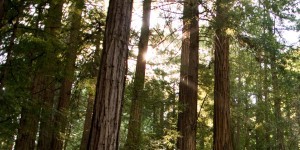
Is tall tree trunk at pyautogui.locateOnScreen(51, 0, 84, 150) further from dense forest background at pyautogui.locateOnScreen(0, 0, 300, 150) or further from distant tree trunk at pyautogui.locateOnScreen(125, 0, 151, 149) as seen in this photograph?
distant tree trunk at pyautogui.locateOnScreen(125, 0, 151, 149)

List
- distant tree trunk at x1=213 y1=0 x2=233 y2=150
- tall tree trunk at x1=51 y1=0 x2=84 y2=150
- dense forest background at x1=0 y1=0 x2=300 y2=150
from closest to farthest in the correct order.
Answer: dense forest background at x1=0 y1=0 x2=300 y2=150, tall tree trunk at x1=51 y1=0 x2=84 y2=150, distant tree trunk at x1=213 y1=0 x2=233 y2=150

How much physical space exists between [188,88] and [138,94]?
1.68 m

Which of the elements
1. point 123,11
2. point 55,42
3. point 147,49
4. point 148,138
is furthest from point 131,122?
point 123,11

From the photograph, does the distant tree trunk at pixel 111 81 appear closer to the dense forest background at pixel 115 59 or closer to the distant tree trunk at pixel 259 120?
the dense forest background at pixel 115 59

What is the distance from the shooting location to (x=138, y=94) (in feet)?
28.3

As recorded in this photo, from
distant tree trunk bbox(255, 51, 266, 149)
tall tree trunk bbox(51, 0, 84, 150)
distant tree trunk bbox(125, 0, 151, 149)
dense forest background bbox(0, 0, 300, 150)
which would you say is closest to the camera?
dense forest background bbox(0, 0, 300, 150)

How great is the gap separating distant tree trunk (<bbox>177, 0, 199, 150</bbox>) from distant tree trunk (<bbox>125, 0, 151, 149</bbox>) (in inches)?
42.9

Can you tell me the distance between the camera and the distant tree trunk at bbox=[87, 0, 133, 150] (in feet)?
13.8

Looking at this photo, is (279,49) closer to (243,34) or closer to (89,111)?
(243,34)

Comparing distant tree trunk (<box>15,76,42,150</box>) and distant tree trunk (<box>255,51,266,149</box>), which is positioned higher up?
distant tree trunk (<box>255,51,266,149</box>)

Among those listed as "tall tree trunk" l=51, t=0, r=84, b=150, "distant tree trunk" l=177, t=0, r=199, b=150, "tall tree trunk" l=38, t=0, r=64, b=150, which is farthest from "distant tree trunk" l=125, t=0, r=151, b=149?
"tall tree trunk" l=38, t=0, r=64, b=150

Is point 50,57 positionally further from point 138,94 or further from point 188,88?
point 188,88

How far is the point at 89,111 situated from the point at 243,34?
8378 millimetres

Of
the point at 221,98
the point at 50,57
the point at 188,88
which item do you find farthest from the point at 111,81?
the point at 221,98
